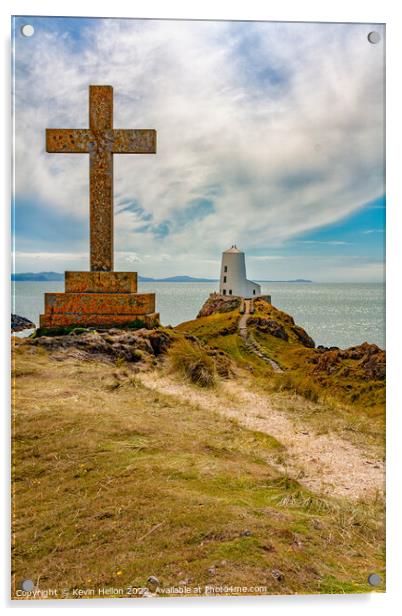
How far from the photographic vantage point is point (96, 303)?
611 cm

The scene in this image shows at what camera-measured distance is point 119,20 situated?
15.8 feet

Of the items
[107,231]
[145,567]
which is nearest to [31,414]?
[145,567]

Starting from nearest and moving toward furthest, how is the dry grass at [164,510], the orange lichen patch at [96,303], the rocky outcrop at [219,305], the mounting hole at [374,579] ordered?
the dry grass at [164,510] < the mounting hole at [374,579] < the orange lichen patch at [96,303] < the rocky outcrop at [219,305]

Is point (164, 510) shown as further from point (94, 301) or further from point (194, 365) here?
point (94, 301)

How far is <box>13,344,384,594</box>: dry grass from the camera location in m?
3.76

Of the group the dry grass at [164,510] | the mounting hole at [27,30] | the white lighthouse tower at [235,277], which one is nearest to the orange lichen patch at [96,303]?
the white lighthouse tower at [235,277]

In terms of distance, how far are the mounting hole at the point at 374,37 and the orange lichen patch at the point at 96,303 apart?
3.78m

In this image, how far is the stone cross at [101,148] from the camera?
224 inches

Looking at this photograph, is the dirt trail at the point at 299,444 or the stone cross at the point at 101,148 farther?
the stone cross at the point at 101,148

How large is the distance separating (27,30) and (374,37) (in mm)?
3518

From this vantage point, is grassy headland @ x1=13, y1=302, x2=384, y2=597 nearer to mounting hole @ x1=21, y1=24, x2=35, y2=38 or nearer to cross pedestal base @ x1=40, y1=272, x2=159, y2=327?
cross pedestal base @ x1=40, y1=272, x2=159, y2=327

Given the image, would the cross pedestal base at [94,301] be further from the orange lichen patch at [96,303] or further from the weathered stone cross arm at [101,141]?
the weathered stone cross arm at [101,141]

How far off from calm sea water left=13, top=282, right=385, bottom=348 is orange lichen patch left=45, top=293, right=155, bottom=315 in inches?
5.7

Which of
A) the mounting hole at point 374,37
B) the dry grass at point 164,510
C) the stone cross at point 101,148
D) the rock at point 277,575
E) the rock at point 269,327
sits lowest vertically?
the rock at point 277,575
